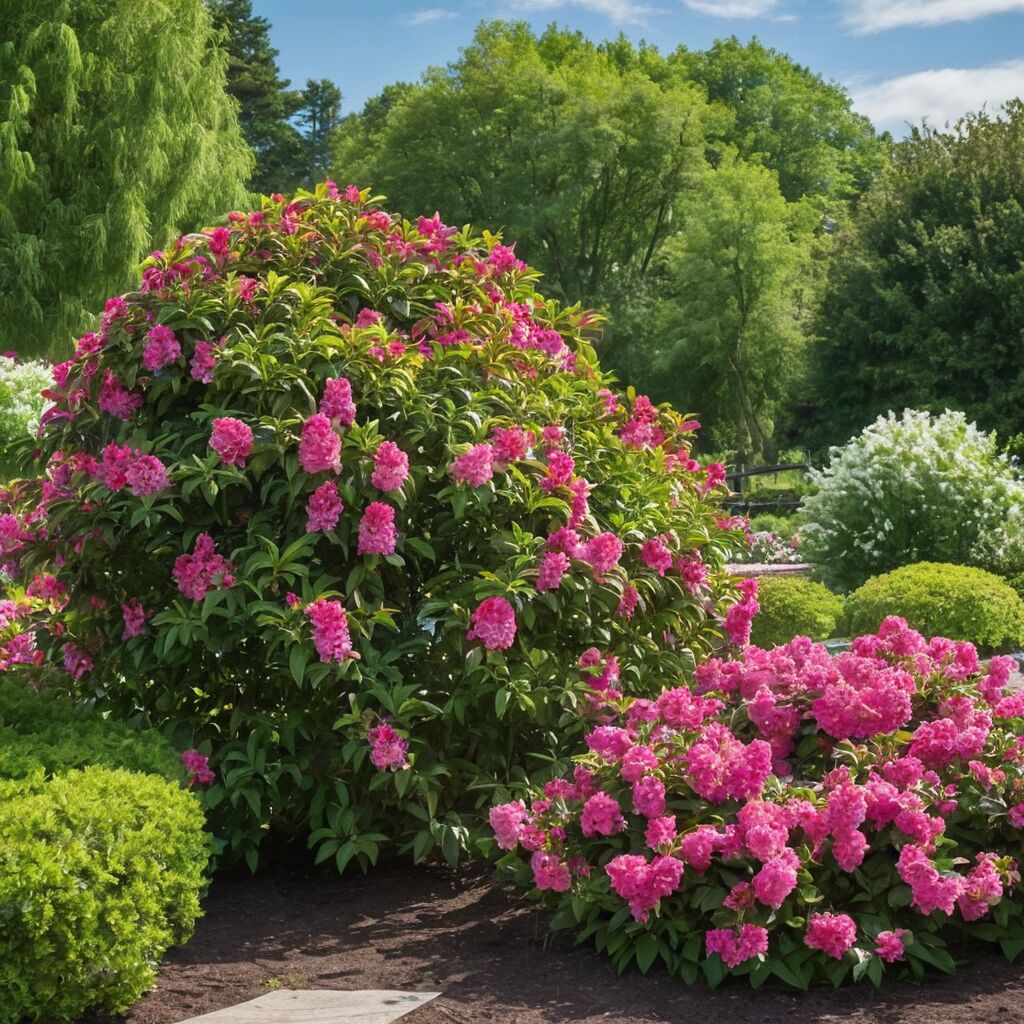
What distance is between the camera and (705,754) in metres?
3.51

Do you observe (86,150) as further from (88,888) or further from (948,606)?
(88,888)

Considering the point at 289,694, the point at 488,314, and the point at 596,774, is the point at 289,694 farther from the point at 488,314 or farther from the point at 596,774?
the point at 488,314

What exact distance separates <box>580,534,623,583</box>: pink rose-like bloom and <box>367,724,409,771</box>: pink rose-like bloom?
85cm

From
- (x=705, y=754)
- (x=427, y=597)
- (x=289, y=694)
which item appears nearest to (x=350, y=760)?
(x=289, y=694)

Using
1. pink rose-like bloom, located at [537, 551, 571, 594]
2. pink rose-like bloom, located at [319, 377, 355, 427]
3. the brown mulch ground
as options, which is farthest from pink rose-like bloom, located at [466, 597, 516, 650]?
the brown mulch ground

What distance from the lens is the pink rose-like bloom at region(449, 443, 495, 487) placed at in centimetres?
405

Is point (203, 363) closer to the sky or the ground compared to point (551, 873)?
closer to the sky

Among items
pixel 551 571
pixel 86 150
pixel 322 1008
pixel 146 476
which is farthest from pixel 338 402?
pixel 86 150

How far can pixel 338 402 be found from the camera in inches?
163

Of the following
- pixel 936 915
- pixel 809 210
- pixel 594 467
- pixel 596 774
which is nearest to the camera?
pixel 936 915

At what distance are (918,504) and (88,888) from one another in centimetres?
923

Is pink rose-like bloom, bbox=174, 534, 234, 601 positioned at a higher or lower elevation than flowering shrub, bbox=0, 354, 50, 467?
lower

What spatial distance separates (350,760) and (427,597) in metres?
0.60

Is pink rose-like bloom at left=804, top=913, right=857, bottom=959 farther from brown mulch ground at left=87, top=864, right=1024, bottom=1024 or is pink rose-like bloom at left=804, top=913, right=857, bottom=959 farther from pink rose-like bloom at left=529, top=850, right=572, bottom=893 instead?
pink rose-like bloom at left=529, top=850, right=572, bottom=893
